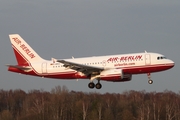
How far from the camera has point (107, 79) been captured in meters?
75.4

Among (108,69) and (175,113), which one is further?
(175,113)

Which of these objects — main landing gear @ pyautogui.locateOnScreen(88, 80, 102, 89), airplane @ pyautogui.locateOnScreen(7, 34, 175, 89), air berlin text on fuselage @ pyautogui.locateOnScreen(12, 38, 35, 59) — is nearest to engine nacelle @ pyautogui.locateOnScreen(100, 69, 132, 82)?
airplane @ pyautogui.locateOnScreen(7, 34, 175, 89)

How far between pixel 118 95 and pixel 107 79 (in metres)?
112

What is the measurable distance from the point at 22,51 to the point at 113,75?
15.8m

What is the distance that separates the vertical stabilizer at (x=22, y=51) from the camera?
81.2 metres

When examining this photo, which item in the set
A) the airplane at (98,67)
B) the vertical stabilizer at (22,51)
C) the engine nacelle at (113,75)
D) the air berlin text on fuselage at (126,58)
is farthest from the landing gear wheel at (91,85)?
the vertical stabilizer at (22,51)

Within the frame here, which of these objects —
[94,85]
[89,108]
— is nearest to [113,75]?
[94,85]

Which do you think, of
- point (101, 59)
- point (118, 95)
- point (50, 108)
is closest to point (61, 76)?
point (101, 59)

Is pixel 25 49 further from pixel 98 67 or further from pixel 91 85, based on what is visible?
pixel 98 67

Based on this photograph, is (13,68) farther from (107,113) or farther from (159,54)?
(107,113)

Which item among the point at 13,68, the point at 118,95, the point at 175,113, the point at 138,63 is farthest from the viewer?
the point at 118,95

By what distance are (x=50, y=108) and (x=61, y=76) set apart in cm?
5577

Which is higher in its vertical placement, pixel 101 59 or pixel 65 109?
pixel 101 59

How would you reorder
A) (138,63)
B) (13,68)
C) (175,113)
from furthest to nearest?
(175,113) → (13,68) → (138,63)
